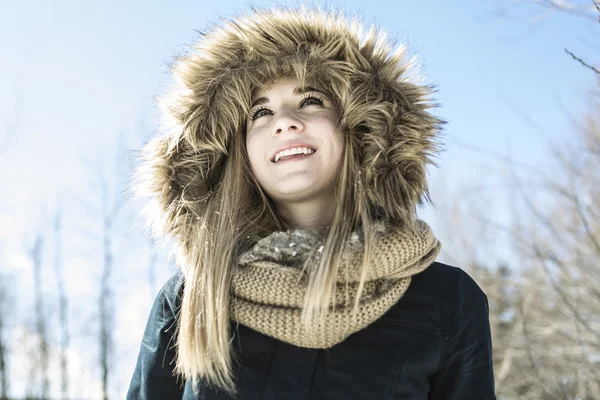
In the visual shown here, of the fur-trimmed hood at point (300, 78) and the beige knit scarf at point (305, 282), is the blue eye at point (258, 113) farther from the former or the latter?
the beige knit scarf at point (305, 282)

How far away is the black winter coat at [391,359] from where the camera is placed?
1.83 metres

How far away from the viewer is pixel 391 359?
1859 millimetres

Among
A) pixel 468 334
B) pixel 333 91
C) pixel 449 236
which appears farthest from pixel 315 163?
pixel 449 236

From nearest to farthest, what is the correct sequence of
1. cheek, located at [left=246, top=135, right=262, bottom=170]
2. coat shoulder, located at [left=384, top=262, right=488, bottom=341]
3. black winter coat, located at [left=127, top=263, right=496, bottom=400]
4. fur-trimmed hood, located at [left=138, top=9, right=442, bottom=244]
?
black winter coat, located at [left=127, top=263, right=496, bottom=400], coat shoulder, located at [left=384, top=262, right=488, bottom=341], fur-trimmed hood, located at [left=138, top=9, right=442, bottom=244], cheek, located at [left=246, top=135, right=262, bottom=170]

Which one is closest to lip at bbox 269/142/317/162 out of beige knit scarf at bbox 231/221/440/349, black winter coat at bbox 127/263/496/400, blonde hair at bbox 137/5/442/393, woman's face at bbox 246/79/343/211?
woman's face at bbox 246/79/343/211

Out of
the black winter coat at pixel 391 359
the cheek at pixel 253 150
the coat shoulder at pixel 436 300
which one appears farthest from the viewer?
the cheek at pixel 253 150

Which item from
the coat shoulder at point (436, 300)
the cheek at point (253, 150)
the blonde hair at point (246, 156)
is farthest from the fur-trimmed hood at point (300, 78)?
the coat shoulder at point (436, 300)

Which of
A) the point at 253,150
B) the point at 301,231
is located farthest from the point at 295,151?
the point at 301,231

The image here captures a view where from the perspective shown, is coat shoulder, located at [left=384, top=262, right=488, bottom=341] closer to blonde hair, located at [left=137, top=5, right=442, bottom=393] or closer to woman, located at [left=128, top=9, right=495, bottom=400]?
woman, located at [left=128, top=9, right=495, bottom=400]

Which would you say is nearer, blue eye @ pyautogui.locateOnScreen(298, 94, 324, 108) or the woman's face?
the woman's face

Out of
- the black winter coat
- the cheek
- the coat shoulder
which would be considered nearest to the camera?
the black winter coat

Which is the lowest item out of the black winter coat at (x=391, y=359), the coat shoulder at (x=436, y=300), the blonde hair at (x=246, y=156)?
the black winter coat at (x=391, y=359)

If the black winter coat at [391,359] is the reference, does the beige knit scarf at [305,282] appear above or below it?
above

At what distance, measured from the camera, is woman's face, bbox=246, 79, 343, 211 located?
213 centimetres
